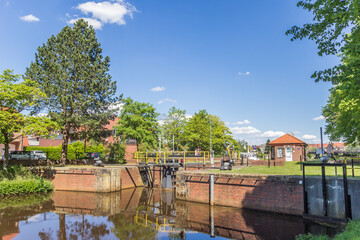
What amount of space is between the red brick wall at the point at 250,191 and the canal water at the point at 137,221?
19.3 inches

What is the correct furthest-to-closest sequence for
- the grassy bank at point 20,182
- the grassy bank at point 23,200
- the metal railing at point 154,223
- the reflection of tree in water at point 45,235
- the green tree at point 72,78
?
the green tree at point 72,78, the grassy bank at point 20,182, the grassy bank at point 23,200, the metal railing at point 154,223, the reflection of tree in water at point 45,235

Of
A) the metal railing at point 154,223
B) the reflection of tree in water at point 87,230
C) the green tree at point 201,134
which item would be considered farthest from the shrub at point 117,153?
the reflection of tree in water at point 87,230

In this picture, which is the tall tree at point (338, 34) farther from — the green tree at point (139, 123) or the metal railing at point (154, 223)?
the green tree at point (139, 123)

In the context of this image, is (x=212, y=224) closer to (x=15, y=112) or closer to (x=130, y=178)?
(x=130, y=178)

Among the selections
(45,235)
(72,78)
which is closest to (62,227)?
(45,235)

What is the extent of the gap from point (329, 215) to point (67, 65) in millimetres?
27820

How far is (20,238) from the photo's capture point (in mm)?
10984

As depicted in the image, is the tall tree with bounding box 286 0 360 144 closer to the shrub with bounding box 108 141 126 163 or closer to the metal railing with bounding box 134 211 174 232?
the metal railing with bounding box 134 211 174 232

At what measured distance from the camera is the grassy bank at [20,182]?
20.6 metres

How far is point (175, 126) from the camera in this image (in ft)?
165

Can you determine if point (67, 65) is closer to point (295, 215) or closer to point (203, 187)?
→ point (203, 187)

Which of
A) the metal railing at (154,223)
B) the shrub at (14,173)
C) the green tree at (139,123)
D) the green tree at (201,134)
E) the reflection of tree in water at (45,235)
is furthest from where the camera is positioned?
the green tree at (201,134)

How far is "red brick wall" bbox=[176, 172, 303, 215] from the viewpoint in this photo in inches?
539

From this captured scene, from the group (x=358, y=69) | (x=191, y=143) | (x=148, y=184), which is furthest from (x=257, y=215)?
(x=191, y=143)
